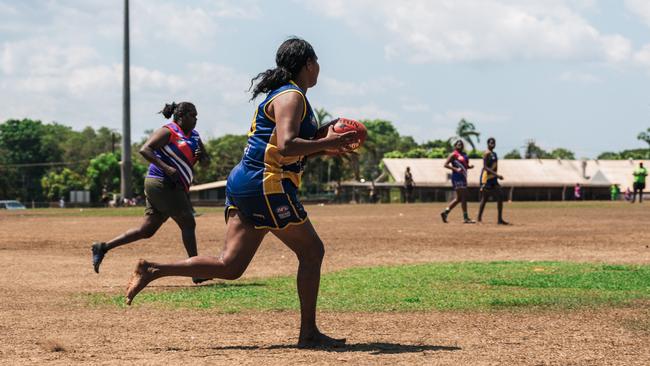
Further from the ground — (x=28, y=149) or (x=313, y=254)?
(x=28, y=149)

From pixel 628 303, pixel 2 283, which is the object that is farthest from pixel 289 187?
pixel 2 283

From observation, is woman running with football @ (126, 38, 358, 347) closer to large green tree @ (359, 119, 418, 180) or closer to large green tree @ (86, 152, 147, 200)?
large green tree @ (86, 152, 147, 200)

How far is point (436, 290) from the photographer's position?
35.3 feet

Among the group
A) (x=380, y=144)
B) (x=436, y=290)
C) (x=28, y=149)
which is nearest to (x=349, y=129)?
(x=436, y=290)

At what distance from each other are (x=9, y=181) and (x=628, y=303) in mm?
119844

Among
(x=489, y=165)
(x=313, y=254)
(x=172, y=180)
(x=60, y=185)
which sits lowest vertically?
(x=313, y=254)

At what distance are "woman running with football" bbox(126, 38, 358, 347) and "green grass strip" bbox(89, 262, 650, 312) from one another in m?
2.10

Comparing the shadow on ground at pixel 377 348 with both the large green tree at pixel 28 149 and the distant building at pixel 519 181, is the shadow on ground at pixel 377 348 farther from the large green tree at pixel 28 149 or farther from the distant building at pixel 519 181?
the large green tree at pixel 28 149

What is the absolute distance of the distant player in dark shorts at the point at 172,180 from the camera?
1149 cm

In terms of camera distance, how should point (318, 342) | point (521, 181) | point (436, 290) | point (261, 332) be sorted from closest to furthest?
point (318, 342) < point (261, 332) < point (436, 290) < point (521, 181)

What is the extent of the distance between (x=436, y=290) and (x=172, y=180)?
3192 mm

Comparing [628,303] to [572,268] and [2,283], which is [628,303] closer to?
[572,268]

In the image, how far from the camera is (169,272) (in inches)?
288

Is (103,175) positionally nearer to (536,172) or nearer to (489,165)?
(536,172)
